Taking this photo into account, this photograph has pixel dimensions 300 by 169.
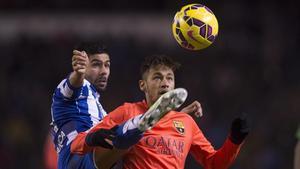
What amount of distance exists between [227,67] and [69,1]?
12.1 feet

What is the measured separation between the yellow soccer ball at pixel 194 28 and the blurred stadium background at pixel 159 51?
5.77 m

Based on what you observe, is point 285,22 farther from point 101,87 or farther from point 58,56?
point 101,87

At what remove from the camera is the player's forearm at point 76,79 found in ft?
21.4

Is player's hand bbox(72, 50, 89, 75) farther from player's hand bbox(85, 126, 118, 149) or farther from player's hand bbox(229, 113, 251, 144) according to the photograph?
player's hand bbox(229, 113, 251, 144)

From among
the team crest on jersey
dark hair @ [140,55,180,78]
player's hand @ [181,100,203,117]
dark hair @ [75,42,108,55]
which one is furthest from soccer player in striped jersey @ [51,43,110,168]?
player's hand @ [181,100,203,117]

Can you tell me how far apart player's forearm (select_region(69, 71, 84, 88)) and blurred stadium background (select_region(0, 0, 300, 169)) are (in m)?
6.12

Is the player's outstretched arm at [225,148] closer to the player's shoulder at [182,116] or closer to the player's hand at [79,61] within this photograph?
the player's shoulder at [182,116]

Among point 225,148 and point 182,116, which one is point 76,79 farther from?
point 225,148

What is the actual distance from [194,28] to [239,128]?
997mm

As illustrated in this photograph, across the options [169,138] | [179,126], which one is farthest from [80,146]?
[179,126]

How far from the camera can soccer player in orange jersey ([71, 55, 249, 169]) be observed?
20.7ft

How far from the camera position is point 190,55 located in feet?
49.4

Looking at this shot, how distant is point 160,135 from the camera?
20.9 ft

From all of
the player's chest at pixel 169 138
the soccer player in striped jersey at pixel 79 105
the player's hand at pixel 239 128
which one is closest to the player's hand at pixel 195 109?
the soccer player in striped jersey at pixel 79 105
